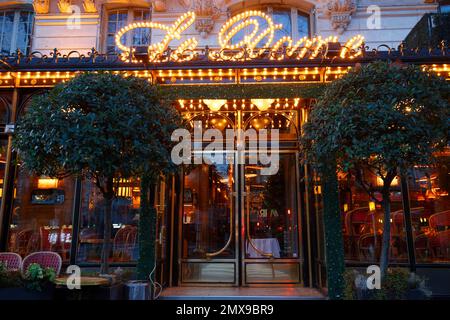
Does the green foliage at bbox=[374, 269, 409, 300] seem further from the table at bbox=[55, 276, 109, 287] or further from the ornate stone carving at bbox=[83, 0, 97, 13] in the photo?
the ornate stone carving at bbox=[83, 0, 97, 13]

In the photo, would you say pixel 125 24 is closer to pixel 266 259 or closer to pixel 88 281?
pixel 266 259

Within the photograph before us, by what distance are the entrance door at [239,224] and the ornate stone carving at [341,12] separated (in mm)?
3358

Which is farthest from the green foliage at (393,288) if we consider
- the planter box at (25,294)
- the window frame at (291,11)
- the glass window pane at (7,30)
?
the glass window pane at (7,30)

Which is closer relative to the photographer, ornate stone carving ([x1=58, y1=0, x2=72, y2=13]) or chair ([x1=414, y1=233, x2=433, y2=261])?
chair ([x1=414, y1=233, x2=433, y2=261])

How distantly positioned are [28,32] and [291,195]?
7703 millimetres

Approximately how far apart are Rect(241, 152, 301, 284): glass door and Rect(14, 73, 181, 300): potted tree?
291 centimetres

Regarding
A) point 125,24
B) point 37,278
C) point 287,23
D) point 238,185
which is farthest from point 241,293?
point 125,24

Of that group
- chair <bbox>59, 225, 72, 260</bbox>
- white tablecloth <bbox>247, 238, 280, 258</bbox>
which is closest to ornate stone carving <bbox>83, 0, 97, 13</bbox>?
chair <bbox>59, 225, 72, 260</bbox>

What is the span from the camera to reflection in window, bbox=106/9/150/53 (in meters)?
9.61

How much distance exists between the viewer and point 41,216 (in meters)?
7.70

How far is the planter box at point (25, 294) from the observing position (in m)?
5.26

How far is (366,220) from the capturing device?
733 centimetres
